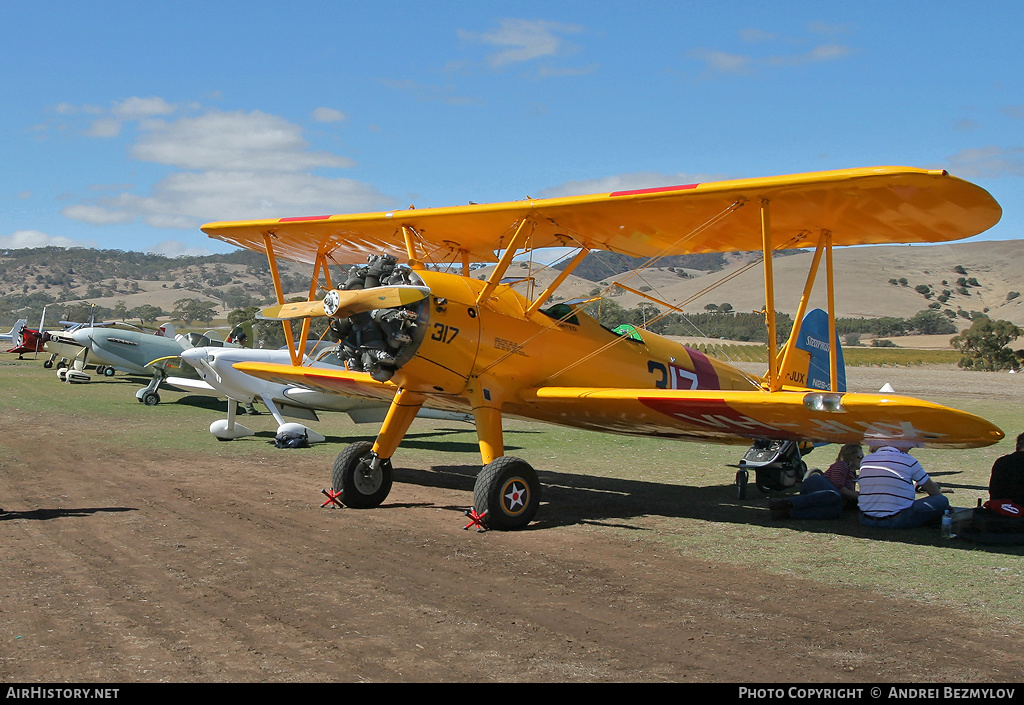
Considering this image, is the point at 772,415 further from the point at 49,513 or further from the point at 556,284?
the point at 49,513

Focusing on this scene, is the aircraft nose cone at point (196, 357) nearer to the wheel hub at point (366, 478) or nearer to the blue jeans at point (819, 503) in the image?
the wheel hub at point (366, 478)

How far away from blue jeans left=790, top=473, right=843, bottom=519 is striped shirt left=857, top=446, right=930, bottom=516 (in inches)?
18.0

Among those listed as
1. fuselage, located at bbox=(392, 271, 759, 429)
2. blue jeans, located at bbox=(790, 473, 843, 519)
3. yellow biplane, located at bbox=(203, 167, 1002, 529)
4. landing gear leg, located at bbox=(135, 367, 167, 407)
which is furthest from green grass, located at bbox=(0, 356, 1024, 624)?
fuselage, located at bbox=(392, 271, 759, 429)

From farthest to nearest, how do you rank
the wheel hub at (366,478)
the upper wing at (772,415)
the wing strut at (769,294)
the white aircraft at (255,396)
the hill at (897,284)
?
the hill at (897,284) → the white aircraft at (255,396) → the wheel hub at (366,478) → the wing strut at (769,294) → the upper wing at (772,415)

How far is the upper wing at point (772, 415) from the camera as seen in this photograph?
7027 mm

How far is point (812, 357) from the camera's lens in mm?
12438

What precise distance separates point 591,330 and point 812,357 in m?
4.47

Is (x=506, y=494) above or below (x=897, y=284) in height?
below

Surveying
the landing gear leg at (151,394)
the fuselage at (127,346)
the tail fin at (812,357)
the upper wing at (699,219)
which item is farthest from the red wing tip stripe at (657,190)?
the fuselage at (127,346)

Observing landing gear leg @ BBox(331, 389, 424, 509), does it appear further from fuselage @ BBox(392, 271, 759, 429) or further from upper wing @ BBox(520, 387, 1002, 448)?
upper wing @ BBox(520, 387, 1002, 448)

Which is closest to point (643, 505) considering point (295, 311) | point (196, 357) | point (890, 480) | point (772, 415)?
point (772, 415)

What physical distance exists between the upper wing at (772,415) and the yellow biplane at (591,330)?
21 mm
